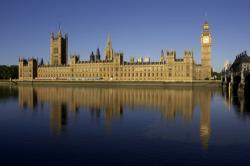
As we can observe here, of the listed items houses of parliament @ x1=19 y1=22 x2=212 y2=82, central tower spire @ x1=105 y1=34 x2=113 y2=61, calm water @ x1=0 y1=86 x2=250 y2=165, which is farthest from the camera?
central tower spire @ x1=105 y1=34 x2=113 y2=61

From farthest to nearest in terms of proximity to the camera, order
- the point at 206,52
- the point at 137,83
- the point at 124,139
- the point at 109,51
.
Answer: the point at 109,51 → the point at 206,52 → the point at 137,83 → the point at 124,139

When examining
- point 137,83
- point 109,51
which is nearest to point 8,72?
point 109,51

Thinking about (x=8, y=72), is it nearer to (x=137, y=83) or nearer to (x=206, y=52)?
(x=137, y=83)

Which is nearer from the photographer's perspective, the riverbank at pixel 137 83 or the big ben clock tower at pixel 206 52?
the riverbank at pixel 137 83

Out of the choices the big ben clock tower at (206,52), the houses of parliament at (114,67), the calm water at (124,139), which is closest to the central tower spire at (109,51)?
the houses of parliament at (114,67)

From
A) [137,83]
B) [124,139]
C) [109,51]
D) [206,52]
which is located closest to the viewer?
[124,139]

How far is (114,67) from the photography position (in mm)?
139500

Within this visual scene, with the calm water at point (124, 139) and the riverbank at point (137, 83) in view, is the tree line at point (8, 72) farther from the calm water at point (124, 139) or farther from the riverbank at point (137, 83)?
the calm water at point (124, 139)

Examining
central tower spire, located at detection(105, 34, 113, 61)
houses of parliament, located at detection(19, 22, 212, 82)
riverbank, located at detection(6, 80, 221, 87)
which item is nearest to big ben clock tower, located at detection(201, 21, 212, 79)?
houses of parliament, located at detection(19, 22, 212, 82)

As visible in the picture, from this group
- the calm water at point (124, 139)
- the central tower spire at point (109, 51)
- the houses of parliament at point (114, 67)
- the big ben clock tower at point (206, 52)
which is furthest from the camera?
the central tower spire at point (109, 51)

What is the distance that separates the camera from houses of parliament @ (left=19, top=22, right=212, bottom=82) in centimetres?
12406

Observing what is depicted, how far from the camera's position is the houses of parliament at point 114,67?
124062 millimetres

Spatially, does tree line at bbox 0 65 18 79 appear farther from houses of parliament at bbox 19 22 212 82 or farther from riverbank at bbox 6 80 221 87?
riverbank at bbox 6 80 221 87

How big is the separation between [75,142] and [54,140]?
1687 millimetres
